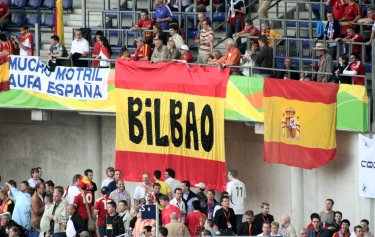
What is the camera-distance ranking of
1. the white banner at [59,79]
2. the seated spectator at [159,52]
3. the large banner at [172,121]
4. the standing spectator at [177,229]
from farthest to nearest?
the white banner at [59,79]
the seated spectator at [159,52]
the large banner at [172,121]
the standing spectator at [177,229]

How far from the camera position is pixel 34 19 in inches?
1468

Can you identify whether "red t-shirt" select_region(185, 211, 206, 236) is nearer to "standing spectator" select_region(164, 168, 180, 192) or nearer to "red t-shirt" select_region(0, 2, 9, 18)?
"standing spectator" select_region(164, 168, 180, 192)

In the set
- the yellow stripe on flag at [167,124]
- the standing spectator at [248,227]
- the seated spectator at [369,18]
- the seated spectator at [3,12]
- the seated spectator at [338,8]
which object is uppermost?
the seated spectator at [3,12]

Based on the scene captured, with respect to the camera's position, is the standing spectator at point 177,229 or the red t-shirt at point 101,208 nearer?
the standing spectator at point 177,229

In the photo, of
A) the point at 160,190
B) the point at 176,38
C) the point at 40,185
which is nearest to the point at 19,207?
the point at 40,185

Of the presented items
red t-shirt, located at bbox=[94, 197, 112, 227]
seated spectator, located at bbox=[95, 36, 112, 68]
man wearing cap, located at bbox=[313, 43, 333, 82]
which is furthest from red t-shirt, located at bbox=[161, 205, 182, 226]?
seated spectator, located at bbox=[95, 36, 112, 68]

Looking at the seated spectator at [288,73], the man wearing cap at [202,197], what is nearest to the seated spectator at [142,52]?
the seated spectator at [288,73]

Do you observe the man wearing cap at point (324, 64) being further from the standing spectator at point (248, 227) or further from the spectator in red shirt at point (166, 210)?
the spectator in red shirt at point (166, 210)

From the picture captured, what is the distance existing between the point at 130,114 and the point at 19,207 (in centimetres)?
347

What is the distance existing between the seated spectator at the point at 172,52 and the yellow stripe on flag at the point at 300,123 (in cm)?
262

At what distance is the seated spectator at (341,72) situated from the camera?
29.6 m

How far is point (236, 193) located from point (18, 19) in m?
9.26

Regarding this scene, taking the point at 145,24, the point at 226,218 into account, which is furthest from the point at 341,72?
the point at 145,24

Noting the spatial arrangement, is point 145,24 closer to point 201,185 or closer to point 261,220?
point 201,185
